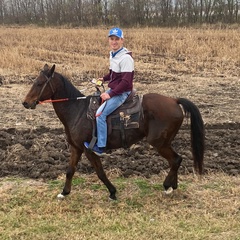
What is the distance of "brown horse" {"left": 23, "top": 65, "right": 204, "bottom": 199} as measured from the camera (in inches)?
207

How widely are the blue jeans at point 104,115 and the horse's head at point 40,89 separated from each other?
0.77m

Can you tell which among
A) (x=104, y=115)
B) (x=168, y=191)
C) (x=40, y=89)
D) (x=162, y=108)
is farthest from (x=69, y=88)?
(x=168, y=191)

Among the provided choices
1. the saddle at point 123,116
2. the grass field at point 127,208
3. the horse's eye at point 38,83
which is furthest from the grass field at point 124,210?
the horse's eye at point 38,83

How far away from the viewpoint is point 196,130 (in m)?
5.50

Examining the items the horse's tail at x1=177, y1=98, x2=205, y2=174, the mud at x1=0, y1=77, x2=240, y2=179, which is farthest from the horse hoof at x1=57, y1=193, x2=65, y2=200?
the horse's tail at x1=177, y1=98, x2=205, y2=174

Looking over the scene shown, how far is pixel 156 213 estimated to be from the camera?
500 cm

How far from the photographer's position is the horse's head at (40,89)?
200 inches

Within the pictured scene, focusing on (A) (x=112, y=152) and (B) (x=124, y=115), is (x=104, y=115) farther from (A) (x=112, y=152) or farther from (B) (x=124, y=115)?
(A) (x=112, y=152)

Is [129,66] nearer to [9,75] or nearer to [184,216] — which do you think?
[184,216]

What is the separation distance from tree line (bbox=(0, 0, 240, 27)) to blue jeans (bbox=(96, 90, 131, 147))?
1271 inches

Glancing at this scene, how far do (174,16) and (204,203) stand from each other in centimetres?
3525

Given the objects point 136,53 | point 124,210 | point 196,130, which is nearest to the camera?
point 124,210

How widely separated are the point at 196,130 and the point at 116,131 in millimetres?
1218

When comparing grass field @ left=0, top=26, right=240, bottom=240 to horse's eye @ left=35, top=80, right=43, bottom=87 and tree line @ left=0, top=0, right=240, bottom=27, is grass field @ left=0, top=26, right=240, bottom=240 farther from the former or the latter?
tree line @ left=0, top=0, right=240, bottom=27
